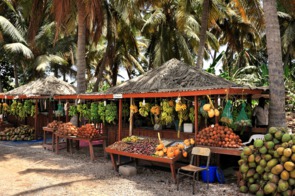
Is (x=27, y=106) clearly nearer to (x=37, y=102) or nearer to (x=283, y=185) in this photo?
(x=37, y=102)

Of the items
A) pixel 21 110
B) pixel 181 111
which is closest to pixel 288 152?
pixel 181 111

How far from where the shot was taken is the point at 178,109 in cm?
789

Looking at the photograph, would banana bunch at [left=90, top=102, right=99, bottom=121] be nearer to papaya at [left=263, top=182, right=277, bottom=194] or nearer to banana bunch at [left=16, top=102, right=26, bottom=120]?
banana bunch at [left=16, top=102, right=26, bottom=120]

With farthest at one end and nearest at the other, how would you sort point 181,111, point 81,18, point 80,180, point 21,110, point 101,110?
point 21,110 < point 81,18 < point 101,110 < point 181,111 < point 80,180

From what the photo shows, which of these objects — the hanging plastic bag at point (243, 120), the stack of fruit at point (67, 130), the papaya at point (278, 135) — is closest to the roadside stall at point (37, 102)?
the stack of fruit at point (67, 130)

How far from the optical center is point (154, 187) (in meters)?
6.82

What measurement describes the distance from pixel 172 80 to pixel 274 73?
291 centimetres

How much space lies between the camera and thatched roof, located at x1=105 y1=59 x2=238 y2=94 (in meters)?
8.48

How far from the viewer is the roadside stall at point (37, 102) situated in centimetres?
1423

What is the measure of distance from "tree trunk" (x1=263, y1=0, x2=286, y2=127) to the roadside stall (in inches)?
377

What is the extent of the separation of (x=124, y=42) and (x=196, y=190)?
16.0 m

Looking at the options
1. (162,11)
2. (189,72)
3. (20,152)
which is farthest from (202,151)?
(162,11)

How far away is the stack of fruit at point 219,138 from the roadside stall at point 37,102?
8.52 metres

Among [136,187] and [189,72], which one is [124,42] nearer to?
[189,72]
